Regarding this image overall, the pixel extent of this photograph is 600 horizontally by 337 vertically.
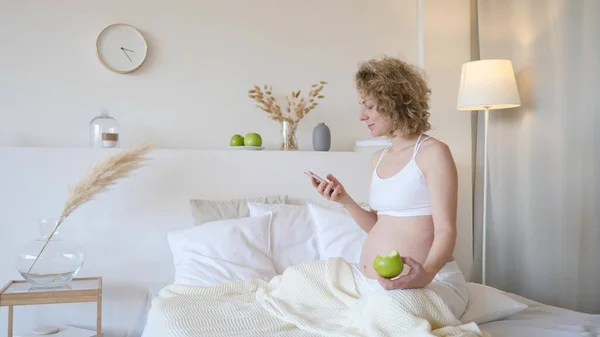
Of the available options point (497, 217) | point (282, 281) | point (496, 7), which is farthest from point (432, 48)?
point (282, 281)

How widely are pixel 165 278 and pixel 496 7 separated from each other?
7.67ft

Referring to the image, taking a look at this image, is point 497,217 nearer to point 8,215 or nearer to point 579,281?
point 579,281

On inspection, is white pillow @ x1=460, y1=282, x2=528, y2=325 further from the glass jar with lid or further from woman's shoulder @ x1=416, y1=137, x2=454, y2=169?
the glass jar with lid

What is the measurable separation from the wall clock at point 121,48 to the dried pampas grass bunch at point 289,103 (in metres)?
0.61

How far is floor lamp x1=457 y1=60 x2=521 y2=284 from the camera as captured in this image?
2.82 metres

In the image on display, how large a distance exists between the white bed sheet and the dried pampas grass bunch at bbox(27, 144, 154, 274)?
161cm

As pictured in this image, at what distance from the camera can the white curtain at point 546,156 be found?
8.29 ft

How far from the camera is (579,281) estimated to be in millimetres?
2570

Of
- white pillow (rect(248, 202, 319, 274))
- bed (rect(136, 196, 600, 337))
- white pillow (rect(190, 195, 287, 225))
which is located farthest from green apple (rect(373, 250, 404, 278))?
white pillow (rect(190, 195, 287, 225))

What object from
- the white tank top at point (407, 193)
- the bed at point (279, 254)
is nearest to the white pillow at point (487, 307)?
the bed at point (279, 254)

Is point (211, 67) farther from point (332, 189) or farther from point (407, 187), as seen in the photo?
point (407, 187)

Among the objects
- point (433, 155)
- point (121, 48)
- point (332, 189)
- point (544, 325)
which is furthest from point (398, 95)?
point (121, 48)

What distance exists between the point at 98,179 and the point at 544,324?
1822 mm

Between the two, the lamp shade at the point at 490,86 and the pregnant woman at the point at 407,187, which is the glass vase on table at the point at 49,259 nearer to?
the pregnant woman at the point at 407,187
